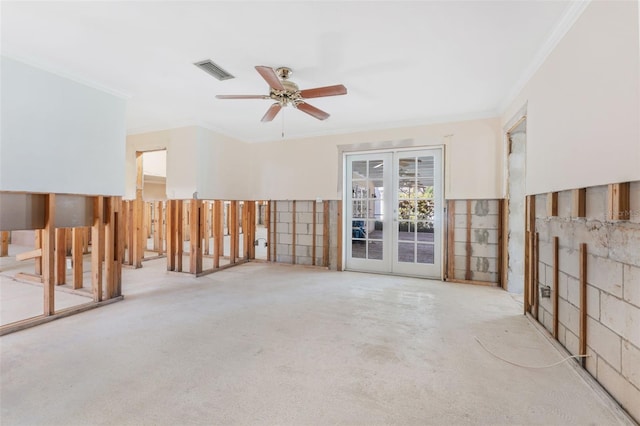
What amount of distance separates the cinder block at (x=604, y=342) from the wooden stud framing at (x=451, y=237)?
2556 millimetres

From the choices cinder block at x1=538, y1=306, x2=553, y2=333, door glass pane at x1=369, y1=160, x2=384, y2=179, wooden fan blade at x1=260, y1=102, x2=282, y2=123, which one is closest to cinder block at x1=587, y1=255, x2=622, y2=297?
cinder block at x1=538, y1=306, x2=553, y2=333

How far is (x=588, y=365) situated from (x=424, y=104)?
10.9 feet

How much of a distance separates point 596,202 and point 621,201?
314 millimetres

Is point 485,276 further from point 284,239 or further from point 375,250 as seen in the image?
point 284,239

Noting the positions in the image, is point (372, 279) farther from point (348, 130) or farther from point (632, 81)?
point (632, 81)

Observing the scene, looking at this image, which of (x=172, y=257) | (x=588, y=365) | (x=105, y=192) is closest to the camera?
(x=588, y=365)

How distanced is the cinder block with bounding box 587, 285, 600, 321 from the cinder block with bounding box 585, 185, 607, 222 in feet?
1.64

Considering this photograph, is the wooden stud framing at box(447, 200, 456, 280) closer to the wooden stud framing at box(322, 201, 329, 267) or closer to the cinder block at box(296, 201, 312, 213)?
the wooden stud framing at box(322, 201, 329, 267)

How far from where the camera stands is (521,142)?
383 centimetres

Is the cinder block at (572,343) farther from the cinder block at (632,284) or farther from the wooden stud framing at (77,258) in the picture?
the wooden stud framing at (77,258)

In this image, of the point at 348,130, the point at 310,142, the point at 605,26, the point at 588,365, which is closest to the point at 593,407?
the point at 588,365

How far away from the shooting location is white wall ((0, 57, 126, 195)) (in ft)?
8.71

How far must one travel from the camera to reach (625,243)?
1.62 meters

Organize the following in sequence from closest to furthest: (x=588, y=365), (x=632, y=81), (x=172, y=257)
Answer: (x=632, y=81) → (x=588, y=365) → (x=172, y=257)
